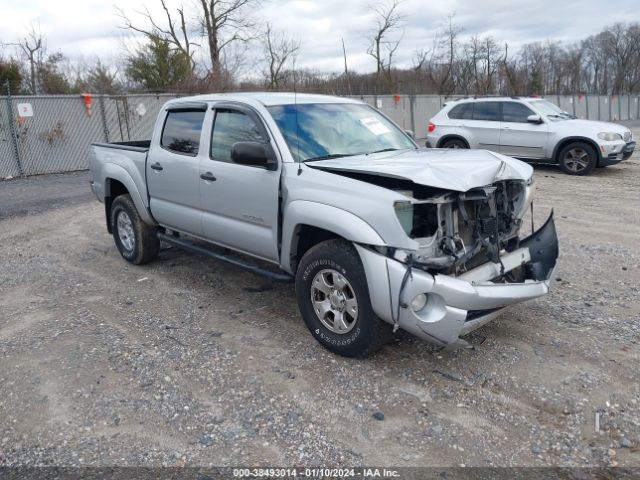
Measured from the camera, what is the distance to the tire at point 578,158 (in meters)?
11.6

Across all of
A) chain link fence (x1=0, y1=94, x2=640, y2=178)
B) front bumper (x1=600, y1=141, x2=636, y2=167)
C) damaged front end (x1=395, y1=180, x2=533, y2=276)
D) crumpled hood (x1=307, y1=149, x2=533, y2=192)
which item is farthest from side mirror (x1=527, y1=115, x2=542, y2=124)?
chain link fence (x1=0, y1=94, x2=640, y2=178)

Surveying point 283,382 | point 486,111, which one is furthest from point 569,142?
point 283,382

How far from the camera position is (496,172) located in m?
3.70

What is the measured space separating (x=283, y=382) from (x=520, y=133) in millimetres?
10364

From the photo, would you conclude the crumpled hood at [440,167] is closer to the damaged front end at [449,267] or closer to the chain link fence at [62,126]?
the damaged front end at [449,267]

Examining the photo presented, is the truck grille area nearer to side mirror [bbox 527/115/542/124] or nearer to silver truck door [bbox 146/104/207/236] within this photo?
silver truck door [bbox 146/104/207/236]

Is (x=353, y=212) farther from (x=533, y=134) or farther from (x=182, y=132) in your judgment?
(x=533, y=134)

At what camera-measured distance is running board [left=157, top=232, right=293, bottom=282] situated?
442 cm

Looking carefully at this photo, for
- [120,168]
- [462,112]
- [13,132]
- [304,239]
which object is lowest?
[304,239]

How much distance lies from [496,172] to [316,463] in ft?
7.40

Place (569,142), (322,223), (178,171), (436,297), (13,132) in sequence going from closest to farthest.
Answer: (436,297), (322,223), (178,171), (569,142), (13,132)

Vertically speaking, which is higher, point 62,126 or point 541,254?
point 62,126

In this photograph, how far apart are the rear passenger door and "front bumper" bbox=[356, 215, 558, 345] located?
9.63 meters

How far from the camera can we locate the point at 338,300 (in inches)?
149
